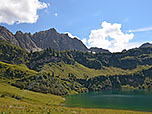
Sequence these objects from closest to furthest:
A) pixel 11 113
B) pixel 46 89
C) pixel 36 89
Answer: pixel 11 113 → pixel 36 89 → pixel 46 89

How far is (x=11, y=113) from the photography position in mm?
27688

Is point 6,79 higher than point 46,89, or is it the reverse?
point 6,79

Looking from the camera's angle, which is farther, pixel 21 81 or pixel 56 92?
pixel 56 92

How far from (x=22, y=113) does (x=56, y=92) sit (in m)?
175

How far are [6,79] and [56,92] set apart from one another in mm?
62615

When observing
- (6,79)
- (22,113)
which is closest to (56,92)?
(6,79)

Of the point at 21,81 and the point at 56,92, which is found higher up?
the point at 21,81

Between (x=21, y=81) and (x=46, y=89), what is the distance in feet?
100

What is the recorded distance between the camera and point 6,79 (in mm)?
189000

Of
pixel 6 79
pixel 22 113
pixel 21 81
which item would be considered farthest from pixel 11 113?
pixel 6 79

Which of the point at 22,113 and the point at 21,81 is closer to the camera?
the point at 22,113

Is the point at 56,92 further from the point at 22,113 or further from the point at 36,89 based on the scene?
the point at 22,113

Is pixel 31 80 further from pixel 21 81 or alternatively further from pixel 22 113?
pixel 22 113

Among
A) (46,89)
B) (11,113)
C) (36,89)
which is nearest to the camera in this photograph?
(11,113)
